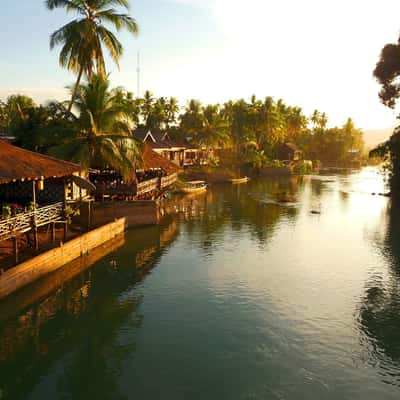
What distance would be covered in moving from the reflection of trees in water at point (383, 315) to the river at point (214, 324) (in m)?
0.07

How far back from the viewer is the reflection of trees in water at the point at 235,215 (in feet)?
107

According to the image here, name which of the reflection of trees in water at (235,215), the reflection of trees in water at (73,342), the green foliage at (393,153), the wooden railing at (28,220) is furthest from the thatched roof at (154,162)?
the green foliage at (393,153)

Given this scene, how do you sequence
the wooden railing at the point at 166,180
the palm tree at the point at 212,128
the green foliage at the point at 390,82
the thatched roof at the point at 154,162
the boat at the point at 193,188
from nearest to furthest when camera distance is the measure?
the thatched roof at the point at 154,162, the wooden railing at the point at 166,180, the green foliage at the point at 390,82, the boat at the point at 193,188, the palm tree at the point at 212,128

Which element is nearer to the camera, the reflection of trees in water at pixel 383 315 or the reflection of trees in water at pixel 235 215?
the reflection of trees in water at pixel 383 315

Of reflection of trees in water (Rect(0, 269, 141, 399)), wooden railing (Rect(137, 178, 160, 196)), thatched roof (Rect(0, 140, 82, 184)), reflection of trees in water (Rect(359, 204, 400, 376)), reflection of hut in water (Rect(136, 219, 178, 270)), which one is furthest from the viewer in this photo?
wooden railing (Rect(137, 178, 160, 196))

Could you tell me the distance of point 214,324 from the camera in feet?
54.0

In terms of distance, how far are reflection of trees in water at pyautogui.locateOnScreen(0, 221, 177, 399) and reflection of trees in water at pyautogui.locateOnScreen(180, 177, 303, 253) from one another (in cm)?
970

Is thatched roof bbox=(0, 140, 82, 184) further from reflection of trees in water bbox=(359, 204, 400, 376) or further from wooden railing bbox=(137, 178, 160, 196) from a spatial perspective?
reflection of trees in water bbox=(359, 204, 400, 376)

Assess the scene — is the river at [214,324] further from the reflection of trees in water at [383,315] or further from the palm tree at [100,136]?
the palm tree at [100,136]

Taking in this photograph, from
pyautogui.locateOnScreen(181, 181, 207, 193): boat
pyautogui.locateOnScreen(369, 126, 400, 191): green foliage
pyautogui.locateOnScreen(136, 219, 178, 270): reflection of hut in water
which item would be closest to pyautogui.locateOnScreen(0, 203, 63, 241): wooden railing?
pyautogui.locateOnScreen(136, 219, 178, 270): reflection of hut in water

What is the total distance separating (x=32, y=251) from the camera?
70.6 ft

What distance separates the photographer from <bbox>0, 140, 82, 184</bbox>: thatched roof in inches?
736

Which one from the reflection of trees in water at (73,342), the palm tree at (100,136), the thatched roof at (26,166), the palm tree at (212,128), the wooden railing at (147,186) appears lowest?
the reflection of trees in water at (73,342)

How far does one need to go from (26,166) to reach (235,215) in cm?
2459
